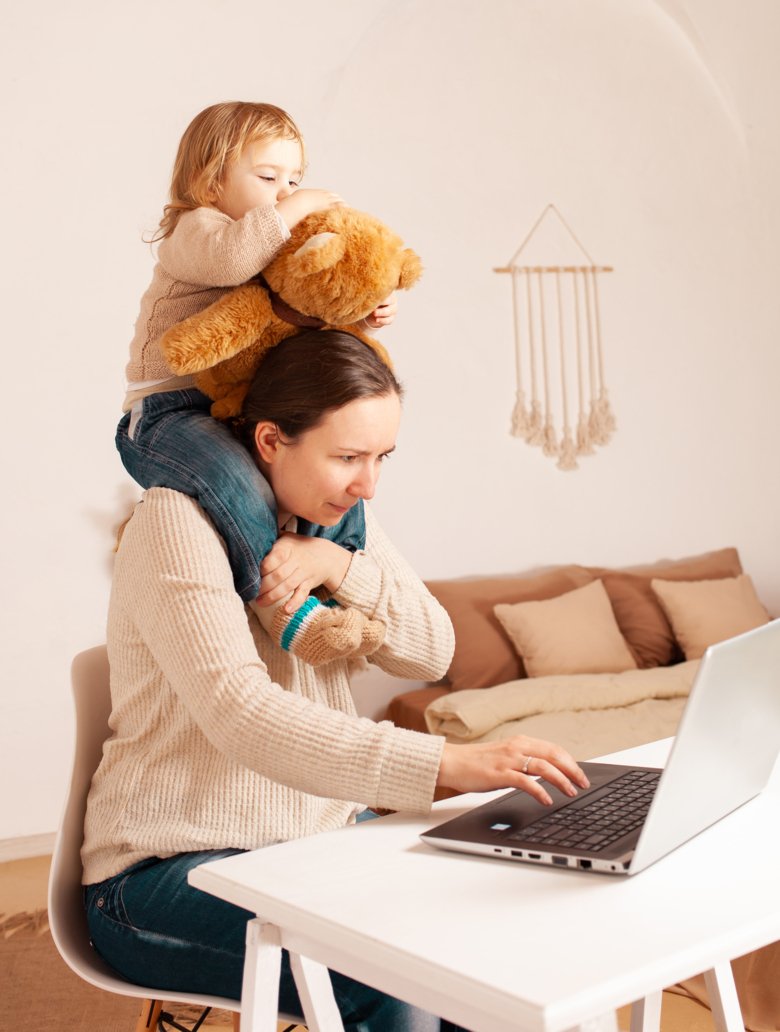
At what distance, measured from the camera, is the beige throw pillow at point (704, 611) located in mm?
4066

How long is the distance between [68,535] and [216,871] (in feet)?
8.70

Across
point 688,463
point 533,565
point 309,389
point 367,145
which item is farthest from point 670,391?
point 309,389

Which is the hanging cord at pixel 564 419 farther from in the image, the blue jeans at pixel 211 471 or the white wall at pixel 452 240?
the blue jeans at pixel 211 471

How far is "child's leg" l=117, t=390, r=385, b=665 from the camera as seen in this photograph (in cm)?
145

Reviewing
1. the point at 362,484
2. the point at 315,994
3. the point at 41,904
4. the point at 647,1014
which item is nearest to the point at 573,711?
the point at 41,904

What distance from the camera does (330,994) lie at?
1104mm

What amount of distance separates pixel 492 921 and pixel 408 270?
39.3 inches

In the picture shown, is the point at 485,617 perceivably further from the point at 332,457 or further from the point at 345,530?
the point at 332,457

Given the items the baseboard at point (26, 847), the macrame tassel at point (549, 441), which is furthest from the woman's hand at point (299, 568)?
the macrame tassel at point (549, 441)

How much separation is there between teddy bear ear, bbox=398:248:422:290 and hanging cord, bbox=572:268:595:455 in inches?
112

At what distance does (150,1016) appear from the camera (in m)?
1.61

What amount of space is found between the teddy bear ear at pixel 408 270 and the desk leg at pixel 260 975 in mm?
943

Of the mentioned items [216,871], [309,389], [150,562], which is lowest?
[216,871]

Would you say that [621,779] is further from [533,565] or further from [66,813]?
[533,565]
